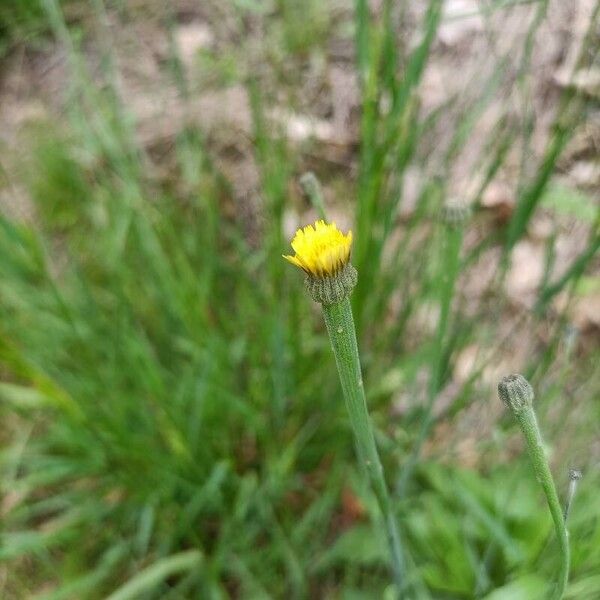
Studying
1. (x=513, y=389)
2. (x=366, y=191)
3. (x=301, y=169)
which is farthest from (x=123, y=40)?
(x=513, y=389)

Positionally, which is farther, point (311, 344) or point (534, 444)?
point (311, 344)

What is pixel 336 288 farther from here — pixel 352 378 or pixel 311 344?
pixel 311 344

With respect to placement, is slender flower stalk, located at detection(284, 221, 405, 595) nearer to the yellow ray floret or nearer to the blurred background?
the yellow ray floret

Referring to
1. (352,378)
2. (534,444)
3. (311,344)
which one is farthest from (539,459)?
(311,344)

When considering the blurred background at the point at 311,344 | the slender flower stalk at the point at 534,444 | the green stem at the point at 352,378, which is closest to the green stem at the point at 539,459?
the slender flower stalk at the point at 534,444

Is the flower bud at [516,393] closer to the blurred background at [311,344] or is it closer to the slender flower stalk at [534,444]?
the slender flower stalk at [534,444]

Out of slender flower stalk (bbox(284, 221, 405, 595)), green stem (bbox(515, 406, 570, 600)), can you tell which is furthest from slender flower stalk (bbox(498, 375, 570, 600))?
slender flower stalk (bbox(284, 221, 405, 595))

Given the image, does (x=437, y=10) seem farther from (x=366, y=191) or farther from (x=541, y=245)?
(x=541, y=245)
